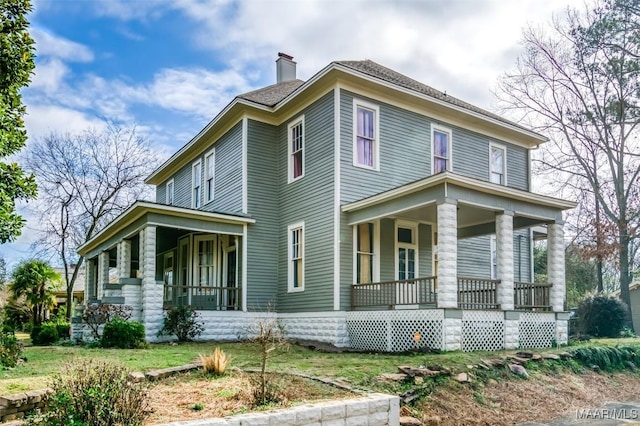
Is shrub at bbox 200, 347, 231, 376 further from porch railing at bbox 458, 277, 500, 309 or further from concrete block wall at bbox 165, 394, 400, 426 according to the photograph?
porch railing at bbox 458, 277, 500, 309

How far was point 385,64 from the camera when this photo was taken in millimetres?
19516

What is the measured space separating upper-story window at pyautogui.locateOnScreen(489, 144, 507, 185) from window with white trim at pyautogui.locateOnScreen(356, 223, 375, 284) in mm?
5588

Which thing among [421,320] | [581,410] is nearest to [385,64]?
[421,320]

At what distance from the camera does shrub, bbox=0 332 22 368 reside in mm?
8766

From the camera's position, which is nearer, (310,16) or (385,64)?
(310,16)

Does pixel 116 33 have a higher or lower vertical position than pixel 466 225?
higher

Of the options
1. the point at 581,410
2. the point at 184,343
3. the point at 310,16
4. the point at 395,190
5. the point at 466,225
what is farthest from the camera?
the point at 466,225

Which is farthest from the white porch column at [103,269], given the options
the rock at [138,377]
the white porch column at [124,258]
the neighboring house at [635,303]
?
the neighboring house at [635,303]

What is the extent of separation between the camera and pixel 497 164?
18.6 metres

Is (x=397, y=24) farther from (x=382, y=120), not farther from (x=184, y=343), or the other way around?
(x=184, y=343)

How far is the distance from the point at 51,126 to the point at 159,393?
25016mm

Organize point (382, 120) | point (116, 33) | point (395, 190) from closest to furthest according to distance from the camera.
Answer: point (116, 33) < point (395, 190) < point (382, 120)

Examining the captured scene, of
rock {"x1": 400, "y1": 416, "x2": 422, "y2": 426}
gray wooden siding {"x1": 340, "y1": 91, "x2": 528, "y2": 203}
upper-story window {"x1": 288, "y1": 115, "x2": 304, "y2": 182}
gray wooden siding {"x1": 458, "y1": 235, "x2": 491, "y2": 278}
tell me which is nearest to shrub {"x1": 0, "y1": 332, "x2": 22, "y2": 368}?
rock {"x1": 400, "y1": 416, "x2": 422, "y2": 426}

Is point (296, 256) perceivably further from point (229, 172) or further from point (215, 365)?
point (215, 365)
